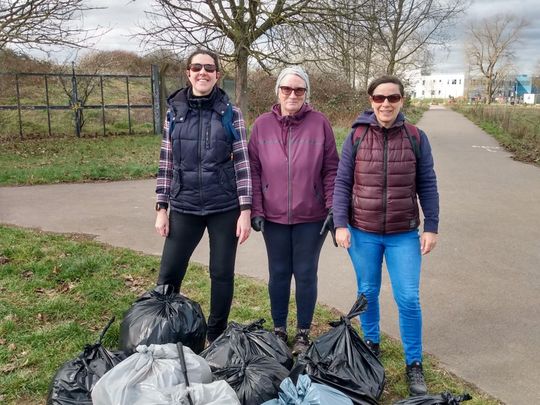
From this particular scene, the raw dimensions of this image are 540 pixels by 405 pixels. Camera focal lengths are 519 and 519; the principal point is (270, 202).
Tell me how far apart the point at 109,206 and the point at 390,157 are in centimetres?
572

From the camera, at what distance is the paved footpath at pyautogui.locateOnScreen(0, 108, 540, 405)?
3.60 meters

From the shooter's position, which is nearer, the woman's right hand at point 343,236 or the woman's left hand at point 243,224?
the woman's right hand at point 343,236

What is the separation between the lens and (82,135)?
15.4 m

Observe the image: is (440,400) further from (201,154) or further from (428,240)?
(201,154)

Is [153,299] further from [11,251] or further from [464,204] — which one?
[464,204]

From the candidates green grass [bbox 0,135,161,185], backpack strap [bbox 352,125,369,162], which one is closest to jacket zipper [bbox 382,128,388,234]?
backpack strap [bbox 352,125,369,162]

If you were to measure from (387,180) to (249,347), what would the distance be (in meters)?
1.25

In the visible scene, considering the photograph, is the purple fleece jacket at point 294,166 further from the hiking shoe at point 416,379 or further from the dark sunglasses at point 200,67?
the hiking shoe at point 416,379

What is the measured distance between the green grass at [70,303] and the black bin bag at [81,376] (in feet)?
1.88

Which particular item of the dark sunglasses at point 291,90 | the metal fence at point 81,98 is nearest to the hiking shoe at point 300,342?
the dark sunglasses at point 291,90

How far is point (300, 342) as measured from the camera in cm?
351

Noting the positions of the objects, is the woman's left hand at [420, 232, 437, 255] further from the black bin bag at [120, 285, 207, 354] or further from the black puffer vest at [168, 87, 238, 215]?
the black bin bag at [120, 285, 207, 354]

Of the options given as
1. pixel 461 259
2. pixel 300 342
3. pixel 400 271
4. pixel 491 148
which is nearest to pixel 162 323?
pixel 300 342

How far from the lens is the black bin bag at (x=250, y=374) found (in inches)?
98.3
